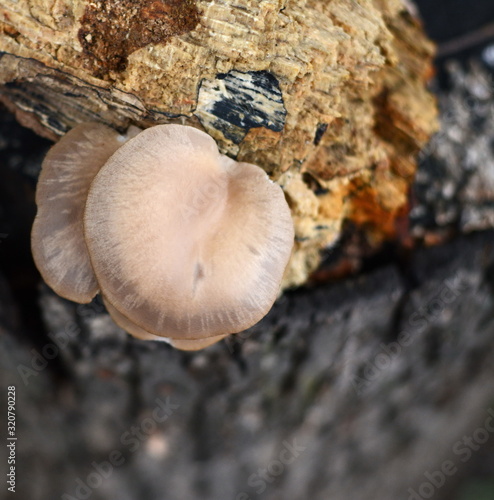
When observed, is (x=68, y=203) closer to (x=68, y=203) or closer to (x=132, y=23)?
(x=68, y=203)

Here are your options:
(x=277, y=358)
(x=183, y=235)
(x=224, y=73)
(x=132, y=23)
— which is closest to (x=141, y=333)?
(x=183, y=235)

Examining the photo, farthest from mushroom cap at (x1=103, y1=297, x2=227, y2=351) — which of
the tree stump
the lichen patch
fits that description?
the lichen patch

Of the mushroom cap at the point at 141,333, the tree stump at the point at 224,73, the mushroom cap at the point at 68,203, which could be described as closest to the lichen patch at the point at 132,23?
the tree stump at the point at 224,73

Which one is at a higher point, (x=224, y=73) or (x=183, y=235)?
(x=224, y=73)

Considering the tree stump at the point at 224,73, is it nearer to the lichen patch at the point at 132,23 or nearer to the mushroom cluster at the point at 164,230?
the lichen patch at the point at 132,23

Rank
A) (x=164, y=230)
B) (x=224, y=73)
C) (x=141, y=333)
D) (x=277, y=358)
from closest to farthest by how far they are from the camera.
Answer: (x=164, y=230), (x=224, y=73), (x=141, y=333), (x=277, y=358)

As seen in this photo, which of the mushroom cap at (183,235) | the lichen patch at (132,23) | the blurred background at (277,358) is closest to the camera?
the mushroom cap at (183,235)

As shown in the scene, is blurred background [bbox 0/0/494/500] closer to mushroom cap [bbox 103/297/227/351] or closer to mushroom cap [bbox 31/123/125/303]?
mushroom cap [bbox 103/297/227/351]

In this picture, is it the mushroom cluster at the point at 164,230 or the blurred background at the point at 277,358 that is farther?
the blurred background at the point at 277,358
